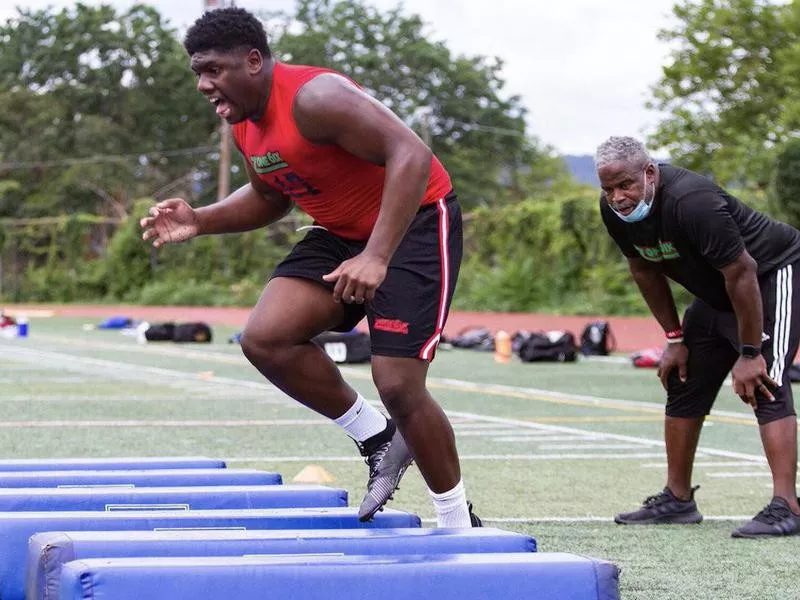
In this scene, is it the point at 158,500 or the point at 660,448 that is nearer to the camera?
the point at 158,500

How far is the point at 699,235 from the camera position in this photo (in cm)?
→ 615

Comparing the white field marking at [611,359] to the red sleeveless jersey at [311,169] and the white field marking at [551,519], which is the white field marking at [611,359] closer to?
the white field marking at [551,519]

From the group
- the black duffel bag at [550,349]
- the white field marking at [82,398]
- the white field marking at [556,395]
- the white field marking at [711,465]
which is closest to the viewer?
the white field marking at [711,465]

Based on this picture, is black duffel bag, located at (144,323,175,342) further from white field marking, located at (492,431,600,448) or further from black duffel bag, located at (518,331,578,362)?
white field marking, located at (492,431,600,448)

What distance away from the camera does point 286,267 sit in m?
5.38

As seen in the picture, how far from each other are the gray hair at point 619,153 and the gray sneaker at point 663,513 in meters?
1.54

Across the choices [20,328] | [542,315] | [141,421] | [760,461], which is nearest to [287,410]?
[141,421]

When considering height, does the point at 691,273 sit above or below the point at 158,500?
above

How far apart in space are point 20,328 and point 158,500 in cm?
2745

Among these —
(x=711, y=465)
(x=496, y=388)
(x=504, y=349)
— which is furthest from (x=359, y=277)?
(x=504, y=349)

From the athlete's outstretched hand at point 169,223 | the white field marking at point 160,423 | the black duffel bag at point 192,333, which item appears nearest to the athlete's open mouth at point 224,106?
the athlete's outstretched hand at point 169,223

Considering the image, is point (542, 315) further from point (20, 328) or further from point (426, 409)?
point (426, 409)

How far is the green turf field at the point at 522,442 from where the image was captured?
19.0ft

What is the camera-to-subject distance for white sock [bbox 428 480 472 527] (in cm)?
525
